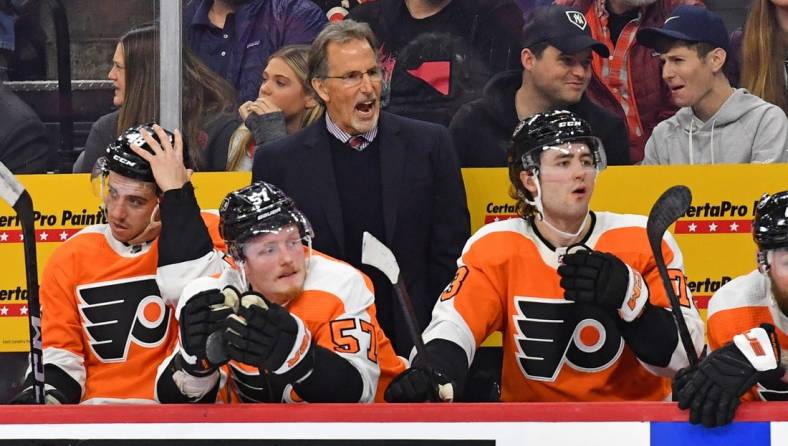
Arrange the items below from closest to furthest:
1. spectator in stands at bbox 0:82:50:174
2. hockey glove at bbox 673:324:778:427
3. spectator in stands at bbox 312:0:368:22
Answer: hockey glove at bbox 673:324:778:427
spectator in stands at bbox 312:0:368:22
spectator in stands at bbox 0:82:50:174

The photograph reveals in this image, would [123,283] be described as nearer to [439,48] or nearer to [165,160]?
[165,160]

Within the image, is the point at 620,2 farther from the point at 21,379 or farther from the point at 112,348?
the point at 21,379

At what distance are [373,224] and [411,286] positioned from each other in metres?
0.20

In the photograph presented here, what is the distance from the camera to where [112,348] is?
123 inches

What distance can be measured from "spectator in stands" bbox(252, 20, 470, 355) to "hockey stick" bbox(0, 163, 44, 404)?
980mm

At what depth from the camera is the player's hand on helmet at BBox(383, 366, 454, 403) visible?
254 centimetres

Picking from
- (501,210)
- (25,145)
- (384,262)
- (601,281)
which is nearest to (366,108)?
(501,210)

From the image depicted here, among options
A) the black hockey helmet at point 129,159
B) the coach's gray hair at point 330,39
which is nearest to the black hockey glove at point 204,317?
the black hockey helmet at point 129,159

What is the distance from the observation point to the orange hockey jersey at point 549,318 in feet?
9.35

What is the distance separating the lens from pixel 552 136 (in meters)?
2.89

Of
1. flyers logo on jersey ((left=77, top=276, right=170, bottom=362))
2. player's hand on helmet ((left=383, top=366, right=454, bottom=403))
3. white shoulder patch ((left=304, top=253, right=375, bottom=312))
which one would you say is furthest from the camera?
flyers logo on jersey ((left=77, top=276, right=170, bottom=362))

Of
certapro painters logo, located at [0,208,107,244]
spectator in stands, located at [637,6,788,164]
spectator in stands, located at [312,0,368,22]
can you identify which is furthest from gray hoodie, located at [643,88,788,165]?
certapro painters logo, located at [0,208,107,244]

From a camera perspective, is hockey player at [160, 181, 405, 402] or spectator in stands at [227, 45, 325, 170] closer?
hockey player at [160, 181, 405, 402]

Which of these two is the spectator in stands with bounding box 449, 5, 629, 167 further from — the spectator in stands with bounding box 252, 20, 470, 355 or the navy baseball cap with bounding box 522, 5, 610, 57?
the spectator in stands with bounding box 252, 20, 470, 355
